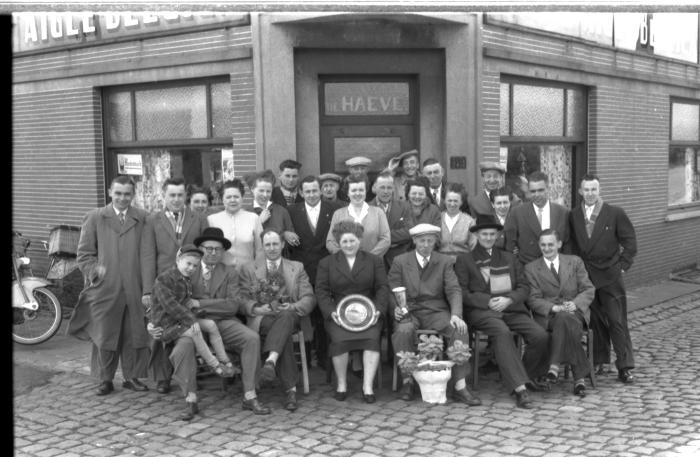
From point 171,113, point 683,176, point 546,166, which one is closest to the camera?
point 171,113

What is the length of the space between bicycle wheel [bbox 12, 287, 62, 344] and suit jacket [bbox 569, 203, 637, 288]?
5.58m

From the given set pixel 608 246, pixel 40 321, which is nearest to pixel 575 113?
pixel 608 246

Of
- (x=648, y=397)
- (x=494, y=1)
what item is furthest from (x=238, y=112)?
(x=494, y=1)

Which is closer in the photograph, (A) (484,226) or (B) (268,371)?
(B) (268,371)

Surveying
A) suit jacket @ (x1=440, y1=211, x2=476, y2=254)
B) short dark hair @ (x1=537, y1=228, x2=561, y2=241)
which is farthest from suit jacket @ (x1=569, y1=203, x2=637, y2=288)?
suit jacket @ (x1=440, y1=211, x2=476, y2=254)

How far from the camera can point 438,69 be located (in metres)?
9.14

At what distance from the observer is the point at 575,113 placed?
11.2m

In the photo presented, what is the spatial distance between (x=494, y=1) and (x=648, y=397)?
516 cm

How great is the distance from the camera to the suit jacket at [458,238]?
7.19 m

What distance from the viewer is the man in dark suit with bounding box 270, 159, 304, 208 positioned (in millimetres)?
7566

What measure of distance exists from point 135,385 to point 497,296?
3.25 metres

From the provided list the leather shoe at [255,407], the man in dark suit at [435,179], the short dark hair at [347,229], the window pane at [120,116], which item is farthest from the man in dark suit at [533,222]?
the window pane at [120,116]

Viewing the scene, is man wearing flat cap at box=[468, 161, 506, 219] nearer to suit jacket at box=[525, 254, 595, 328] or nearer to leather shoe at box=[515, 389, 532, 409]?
suit jacket at box=[525, 254, 595, 328]

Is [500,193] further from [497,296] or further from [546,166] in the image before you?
[546,166]
